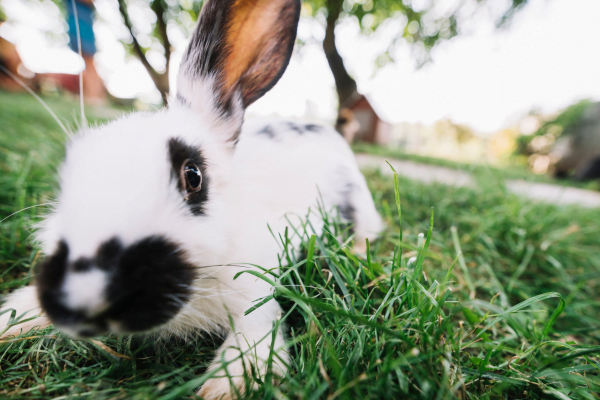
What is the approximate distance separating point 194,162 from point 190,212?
0.19m

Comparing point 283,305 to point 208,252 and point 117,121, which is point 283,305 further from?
point 117,121

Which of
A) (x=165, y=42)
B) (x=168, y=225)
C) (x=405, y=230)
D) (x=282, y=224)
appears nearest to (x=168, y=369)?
(x=168, y=225)

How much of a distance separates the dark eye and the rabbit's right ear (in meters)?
0.39

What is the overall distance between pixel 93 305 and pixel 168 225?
238 mm

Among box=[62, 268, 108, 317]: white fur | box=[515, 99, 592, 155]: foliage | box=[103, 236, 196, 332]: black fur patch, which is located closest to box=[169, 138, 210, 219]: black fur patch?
box=[103, 236, 196, 332]: black fur patch

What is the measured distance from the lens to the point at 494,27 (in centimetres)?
928

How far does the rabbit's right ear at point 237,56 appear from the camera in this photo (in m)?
1.17

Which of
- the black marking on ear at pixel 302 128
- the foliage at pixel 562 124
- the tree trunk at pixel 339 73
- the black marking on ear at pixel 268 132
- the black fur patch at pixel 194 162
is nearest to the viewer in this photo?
the black fur patch at pixel 194 162

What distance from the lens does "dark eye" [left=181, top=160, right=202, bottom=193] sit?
903mm

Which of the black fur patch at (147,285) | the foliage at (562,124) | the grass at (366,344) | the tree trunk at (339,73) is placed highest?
the tree trunk at (339,73)

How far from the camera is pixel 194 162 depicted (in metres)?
0.96

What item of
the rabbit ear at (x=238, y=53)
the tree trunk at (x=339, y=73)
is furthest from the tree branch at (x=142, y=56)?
the rabbit ear at (x=238, y=53)

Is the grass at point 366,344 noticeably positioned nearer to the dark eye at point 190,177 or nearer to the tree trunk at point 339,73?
the dark eye at point 190,177

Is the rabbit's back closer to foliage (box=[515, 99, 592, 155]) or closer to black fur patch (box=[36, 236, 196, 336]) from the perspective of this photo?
black fur patch (box=[36, 236, 196, 336])
